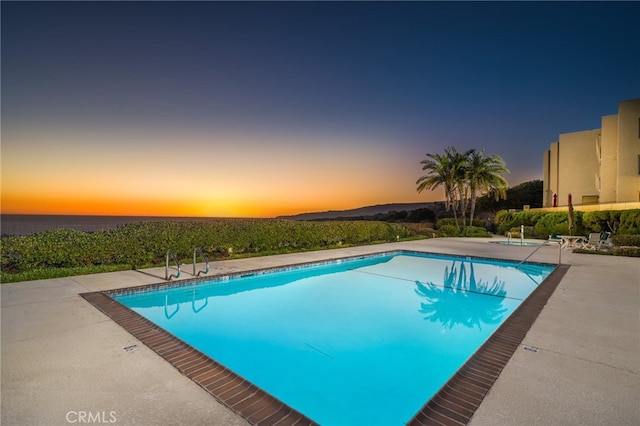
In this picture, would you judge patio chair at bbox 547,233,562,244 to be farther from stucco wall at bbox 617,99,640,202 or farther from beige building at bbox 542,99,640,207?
beige building at bbox 542,99,640,207

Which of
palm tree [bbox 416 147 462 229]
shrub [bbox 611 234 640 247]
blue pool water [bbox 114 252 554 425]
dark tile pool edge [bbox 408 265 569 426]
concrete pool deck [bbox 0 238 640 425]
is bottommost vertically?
blue pool water [bbox 114 252 554 425]

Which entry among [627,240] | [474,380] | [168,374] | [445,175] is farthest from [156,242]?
[445,175]

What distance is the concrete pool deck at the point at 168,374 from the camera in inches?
95.0

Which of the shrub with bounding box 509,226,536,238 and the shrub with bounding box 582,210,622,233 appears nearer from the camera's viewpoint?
the shrub with bounding box 582,210,622,233

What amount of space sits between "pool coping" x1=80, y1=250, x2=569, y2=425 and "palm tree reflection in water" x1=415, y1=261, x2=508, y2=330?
103 cm

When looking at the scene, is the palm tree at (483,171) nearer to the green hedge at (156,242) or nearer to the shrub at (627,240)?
the shrub at (627,240)

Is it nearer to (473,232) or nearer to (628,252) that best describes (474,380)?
(628,252)

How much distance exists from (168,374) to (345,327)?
2954 mm

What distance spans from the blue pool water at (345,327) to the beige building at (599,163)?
59.2ft

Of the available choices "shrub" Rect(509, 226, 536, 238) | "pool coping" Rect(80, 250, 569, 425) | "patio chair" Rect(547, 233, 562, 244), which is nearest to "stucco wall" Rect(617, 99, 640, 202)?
"shrub" Rect(509, 226, 536, 238)

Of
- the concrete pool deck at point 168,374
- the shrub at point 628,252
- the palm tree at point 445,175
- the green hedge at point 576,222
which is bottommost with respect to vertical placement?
the concrete pool deck at point 168,374

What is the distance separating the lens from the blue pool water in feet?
11.5

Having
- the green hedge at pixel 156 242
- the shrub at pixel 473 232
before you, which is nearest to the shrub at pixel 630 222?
the shrub at pixel 473 232

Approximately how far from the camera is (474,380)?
116 inches
